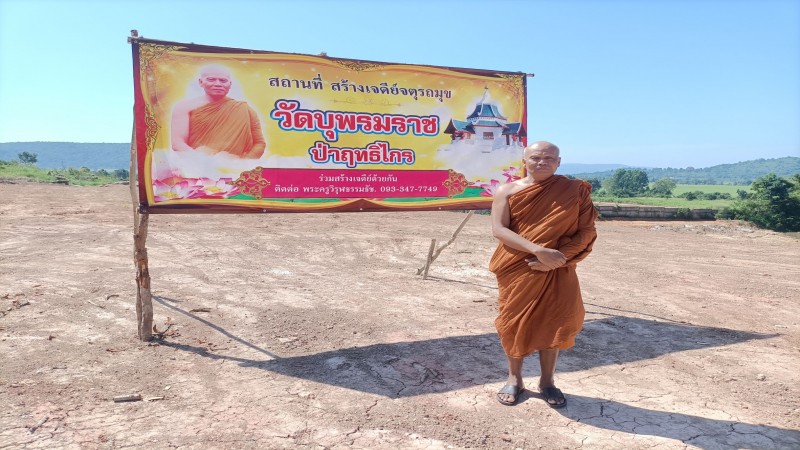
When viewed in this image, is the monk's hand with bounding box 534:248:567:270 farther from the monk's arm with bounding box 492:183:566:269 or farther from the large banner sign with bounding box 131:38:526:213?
the large banner sign with bounding box 131:38:526:213

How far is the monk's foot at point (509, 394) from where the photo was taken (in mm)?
3602

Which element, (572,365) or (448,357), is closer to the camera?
(572,365)

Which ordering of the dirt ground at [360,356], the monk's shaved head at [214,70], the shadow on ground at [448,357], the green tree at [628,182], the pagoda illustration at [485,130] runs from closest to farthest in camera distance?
the dirt ground at [360,356], the shadow on ground at [448,357], the monk's shaved head at [214,70], the pagoda illustration at [485,130], the green tree at [628,182]

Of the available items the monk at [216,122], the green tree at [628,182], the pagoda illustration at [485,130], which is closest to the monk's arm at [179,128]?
the monk at [216,122]

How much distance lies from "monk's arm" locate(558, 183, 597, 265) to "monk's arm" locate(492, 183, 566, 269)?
118 mm

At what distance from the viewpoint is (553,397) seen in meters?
3.60

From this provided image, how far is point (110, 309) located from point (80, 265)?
2.70 meters

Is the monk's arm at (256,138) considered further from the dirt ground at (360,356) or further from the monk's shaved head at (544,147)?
→ the monk's shaved head at (544,147)

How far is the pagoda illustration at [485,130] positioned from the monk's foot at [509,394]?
326cm

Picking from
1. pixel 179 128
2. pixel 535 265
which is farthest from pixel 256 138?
pixel 535 265

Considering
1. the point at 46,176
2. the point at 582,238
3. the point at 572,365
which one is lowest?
the point at 572,365

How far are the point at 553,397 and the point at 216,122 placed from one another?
13.1 ft

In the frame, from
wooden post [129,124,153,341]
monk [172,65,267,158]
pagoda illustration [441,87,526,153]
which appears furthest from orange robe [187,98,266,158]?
pagoda illustration [441,87,526,153]

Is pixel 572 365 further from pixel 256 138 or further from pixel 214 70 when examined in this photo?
pixel 214 70
